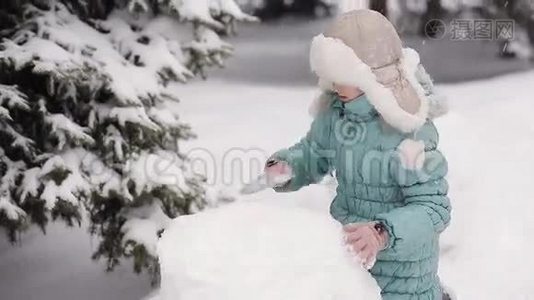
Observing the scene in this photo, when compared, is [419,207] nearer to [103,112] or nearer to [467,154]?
[103,112]

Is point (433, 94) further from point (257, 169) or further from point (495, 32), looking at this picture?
point (495, 32)

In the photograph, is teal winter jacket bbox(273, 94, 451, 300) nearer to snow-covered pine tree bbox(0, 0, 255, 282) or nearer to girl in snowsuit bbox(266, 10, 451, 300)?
girl in snowsuit bbox(266, 10, 451, 300)

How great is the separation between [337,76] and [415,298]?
58cm

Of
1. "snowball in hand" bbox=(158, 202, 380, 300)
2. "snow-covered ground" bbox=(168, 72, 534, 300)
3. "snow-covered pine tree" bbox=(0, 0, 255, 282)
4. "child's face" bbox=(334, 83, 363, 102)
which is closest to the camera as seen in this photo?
"snowball in hand" bbox=(158, 202, 380, 300)

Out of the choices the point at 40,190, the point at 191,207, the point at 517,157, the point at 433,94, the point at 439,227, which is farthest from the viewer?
the point at 517,157

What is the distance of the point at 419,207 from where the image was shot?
61.4 inches

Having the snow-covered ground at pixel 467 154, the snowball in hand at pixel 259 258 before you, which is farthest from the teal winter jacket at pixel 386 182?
the snow-covered ground at pixel 467 154

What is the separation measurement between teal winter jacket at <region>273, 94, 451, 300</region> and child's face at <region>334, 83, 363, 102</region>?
0.01m

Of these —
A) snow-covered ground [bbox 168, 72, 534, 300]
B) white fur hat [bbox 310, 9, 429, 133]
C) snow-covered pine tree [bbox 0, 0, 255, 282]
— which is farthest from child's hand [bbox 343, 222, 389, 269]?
snow-covered pine tree [bbox 0, 0, 255, 282]

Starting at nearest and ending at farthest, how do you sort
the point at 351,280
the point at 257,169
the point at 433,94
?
the point at 351,280 < the point at 433,94 < the point at 257,169

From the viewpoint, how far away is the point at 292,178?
1.82m

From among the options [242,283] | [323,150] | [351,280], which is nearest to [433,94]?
[323,150]

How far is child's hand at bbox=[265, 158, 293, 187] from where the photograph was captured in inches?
70.6

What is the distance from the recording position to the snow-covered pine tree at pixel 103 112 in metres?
2.96
